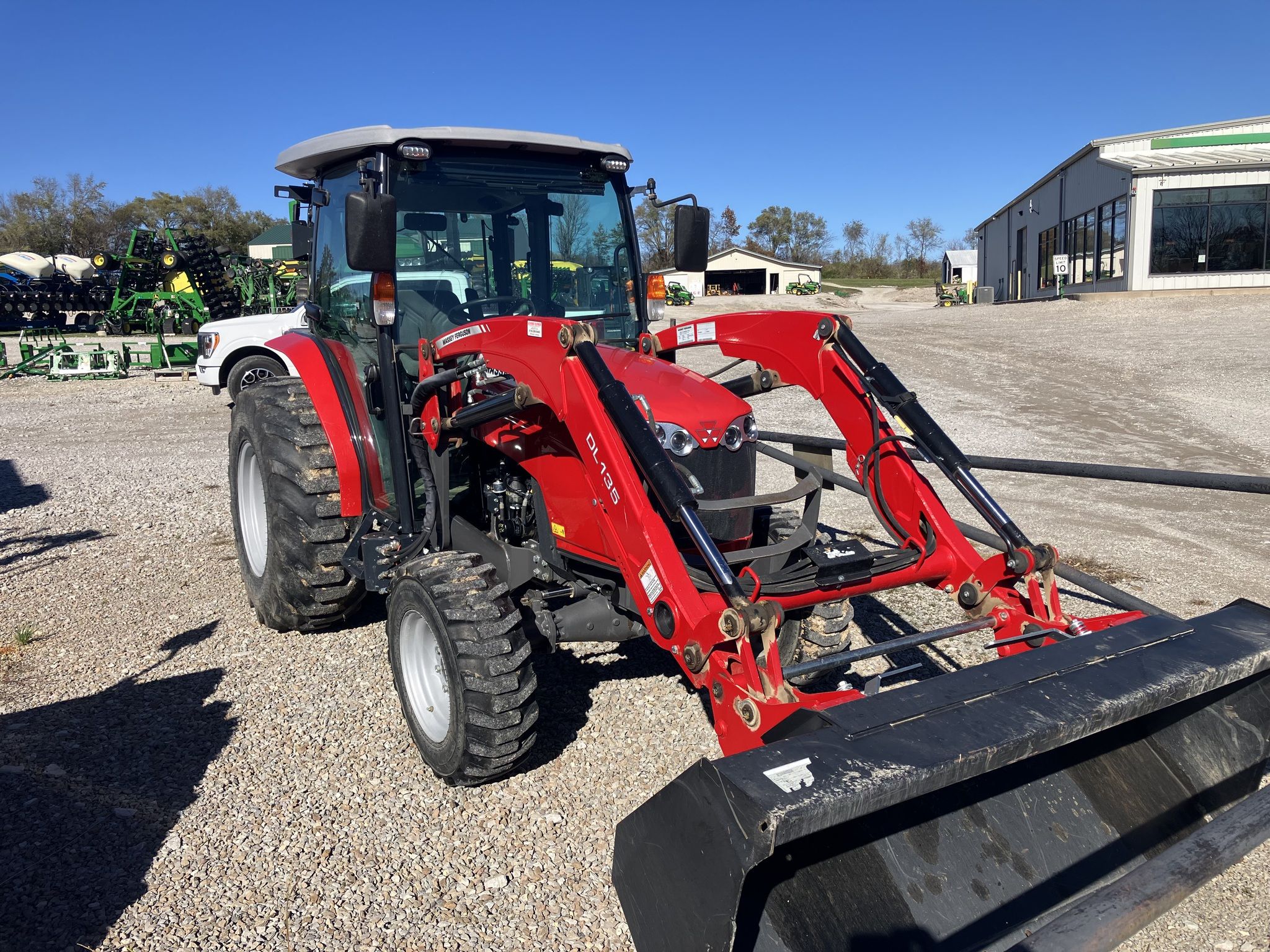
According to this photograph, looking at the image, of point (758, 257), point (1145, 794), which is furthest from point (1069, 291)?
point (1145, 794)

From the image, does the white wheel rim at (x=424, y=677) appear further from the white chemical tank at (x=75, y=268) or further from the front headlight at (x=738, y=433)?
the white chemical tank at (x=75, y=268)

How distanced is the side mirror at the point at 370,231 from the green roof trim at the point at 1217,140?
31705 mm

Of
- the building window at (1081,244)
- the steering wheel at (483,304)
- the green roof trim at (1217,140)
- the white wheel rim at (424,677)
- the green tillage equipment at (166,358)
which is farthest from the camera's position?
the building window at (1081,244)

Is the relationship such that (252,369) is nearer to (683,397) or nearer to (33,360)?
(33,360)

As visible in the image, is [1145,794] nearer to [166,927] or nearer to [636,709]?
[636,709]

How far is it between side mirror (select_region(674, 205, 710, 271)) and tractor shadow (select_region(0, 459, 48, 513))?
719 cm

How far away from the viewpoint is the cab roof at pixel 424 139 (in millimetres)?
4020

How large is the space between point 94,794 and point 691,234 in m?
3.41

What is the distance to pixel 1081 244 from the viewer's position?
105 ft

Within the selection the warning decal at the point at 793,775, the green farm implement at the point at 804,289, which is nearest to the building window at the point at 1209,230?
the green farm implement at the point at 804,289

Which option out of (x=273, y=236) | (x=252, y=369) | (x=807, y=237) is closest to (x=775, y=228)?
(x=807, y=237)

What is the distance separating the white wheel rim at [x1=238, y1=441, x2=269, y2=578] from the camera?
18.0 ft

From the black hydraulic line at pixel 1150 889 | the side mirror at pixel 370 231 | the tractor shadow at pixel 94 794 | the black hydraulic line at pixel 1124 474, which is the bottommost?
the tractor shadow at pixel 94 794

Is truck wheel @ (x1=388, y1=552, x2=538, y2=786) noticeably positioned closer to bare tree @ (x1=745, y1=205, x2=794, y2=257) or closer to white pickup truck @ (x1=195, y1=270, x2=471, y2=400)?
white pickup truck @ (x1=195, y1=270, x2=471, y2=400)
